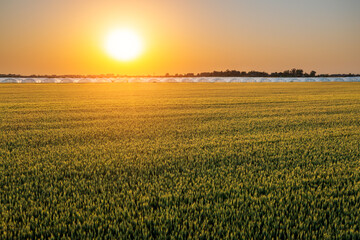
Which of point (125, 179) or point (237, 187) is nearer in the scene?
point (237, 187)

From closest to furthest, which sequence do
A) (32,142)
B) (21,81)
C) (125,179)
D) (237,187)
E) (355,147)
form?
(237,187) → (125,179) → (355,147) → (32,142) → (21,81)

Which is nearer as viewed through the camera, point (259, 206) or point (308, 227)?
point (308, 227)

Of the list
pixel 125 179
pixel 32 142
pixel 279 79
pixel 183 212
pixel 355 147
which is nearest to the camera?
pixel 183 212

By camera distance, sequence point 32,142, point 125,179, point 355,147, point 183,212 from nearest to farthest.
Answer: point 183,212
point 125,179
point 355,147
point 32,142

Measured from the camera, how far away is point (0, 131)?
921 cm

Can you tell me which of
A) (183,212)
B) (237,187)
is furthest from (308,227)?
(183,212)

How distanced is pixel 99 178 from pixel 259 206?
263cm

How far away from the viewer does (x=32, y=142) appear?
752 centimetres

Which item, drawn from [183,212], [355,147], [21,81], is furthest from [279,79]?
[183,212]

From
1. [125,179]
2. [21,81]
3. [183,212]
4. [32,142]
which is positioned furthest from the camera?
[21,81]

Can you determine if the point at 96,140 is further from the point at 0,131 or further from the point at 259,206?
the point at 259,206

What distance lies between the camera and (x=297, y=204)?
3.70 metres

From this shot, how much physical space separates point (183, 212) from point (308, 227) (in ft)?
4.88

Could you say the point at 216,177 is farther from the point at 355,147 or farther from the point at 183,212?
the point at 355,147
